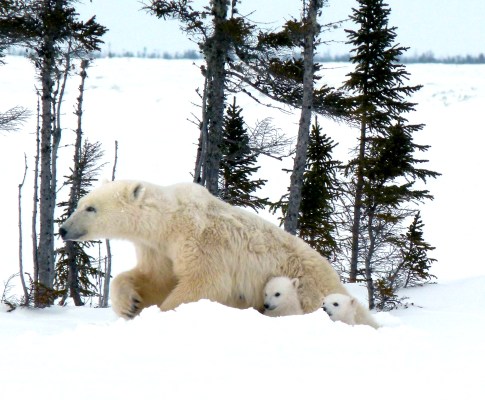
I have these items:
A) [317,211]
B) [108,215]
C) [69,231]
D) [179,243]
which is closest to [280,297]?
[179,243]

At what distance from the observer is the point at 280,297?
19.0 feet

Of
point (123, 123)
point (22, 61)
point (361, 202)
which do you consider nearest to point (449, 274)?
point (361, 202)

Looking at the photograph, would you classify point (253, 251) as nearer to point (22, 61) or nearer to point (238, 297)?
point (238, 297)

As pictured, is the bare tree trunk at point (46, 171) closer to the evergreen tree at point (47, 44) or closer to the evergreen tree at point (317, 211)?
the evergreen tree at point (47, 44)

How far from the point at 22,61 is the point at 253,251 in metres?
63.8

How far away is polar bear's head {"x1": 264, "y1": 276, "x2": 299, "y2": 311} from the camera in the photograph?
5.76 meters

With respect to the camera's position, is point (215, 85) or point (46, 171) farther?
point (215, 85)

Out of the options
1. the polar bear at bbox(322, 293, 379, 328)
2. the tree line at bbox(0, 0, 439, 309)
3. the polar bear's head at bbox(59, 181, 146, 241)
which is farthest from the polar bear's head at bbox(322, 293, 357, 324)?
the tree line at bbox(0, 0, 439, 309)

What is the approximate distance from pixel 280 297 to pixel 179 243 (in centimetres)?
99

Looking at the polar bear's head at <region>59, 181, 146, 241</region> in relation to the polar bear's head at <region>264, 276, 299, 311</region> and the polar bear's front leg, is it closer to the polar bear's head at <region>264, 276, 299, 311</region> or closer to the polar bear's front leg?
the polar bear's front leg

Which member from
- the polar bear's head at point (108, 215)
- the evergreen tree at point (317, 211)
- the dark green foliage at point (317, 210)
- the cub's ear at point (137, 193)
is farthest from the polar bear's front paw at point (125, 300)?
the evergreen tree at point (317, 211)

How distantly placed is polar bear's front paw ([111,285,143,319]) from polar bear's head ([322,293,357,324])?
1.60 meters

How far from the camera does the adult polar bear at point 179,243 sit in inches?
217

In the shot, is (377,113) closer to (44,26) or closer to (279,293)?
(44,26)
